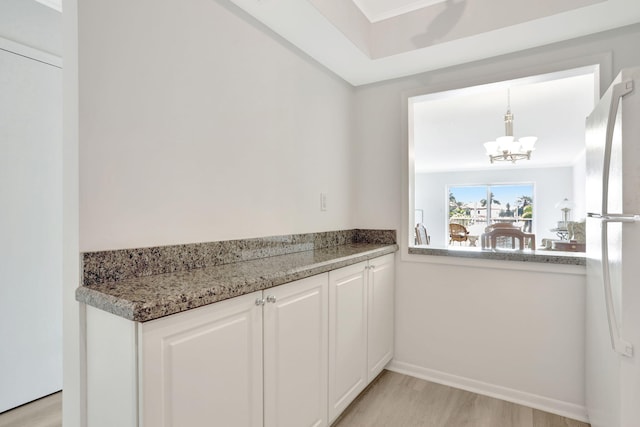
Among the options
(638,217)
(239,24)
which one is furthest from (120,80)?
(638,217)

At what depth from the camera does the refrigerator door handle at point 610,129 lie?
1.19 meters

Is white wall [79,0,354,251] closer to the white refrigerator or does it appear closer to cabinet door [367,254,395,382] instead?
cabinet door [367,254,395,382]

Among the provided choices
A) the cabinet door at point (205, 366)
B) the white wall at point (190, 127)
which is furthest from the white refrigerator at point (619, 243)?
the white wall at point (190, 127)

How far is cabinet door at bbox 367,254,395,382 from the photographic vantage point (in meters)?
2.13

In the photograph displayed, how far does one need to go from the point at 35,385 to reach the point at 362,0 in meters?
2.98

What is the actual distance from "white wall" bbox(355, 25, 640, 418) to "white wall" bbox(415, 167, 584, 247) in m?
5.62

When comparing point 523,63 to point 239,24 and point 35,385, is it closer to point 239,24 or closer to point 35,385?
point 239,24

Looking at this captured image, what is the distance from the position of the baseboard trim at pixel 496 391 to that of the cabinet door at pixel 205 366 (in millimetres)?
1500

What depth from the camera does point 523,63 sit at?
2.06 metres

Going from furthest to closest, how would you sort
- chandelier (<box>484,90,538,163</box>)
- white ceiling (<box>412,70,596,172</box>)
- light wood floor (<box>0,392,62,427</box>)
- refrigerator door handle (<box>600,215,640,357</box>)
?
chandelier (<box>484,90,538,163</box>) < white ceiling (<box>412,70,596,172</box>) < light wood floor (<box>0,392,62,427</box>) < refrigerator door handle (<box>600,215,640,357</box>)

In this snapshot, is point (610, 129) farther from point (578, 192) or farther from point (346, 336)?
point (578, 192)

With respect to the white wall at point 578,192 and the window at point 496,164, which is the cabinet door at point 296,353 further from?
the white wall at point 578,192

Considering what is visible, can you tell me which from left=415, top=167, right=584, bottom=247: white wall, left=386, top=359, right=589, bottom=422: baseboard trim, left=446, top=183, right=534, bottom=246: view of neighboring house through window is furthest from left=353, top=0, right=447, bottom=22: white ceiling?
left=446, top=183, right=534, bottom=246: view of neighboring house through window

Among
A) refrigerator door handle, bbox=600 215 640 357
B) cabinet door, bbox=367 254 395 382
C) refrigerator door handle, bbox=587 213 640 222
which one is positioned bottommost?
cabinet door, bbox=367 254 395 382
